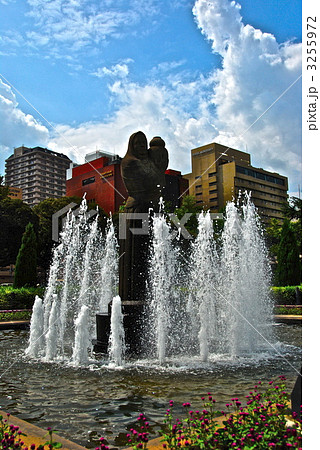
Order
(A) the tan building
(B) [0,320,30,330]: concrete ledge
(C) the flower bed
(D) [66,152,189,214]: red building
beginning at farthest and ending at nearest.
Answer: (A) the tan building
(D) [66,152,189,214]: red building
(B) [0,320,30,330]: concrete ledge
(C) the flower bed

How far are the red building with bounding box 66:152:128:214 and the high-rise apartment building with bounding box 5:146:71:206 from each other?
48.1 meters

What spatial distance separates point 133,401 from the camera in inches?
206

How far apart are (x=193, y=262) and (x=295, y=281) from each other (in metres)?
8.90

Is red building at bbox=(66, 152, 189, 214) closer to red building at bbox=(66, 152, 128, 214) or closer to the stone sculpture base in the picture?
red building at bbox=(66, 152, 128, 214)

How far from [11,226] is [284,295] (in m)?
22.5

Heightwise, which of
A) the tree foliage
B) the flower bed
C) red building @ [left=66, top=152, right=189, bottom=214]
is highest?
red building @ [left=66, top=152, right=189, bottom=214]

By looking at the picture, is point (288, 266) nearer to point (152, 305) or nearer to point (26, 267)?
point (152, 305)

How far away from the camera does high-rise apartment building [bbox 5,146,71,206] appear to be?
110 meters

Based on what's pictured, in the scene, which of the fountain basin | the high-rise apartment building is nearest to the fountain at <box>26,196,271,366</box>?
the fountain basin

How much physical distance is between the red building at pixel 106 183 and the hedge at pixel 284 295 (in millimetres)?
37141

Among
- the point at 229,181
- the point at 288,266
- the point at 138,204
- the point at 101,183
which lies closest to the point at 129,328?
the point at 138,204

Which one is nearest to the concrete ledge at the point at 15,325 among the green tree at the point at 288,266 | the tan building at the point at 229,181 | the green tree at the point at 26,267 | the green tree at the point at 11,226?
the green tree at the point at 26,267

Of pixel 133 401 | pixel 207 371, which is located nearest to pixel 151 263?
pixel 207 371

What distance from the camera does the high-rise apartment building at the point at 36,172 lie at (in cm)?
11044
